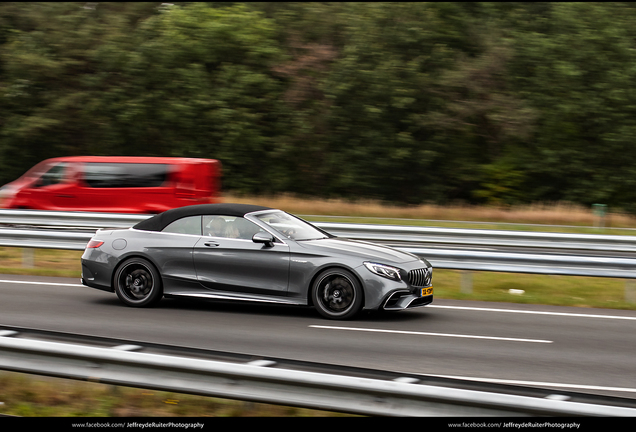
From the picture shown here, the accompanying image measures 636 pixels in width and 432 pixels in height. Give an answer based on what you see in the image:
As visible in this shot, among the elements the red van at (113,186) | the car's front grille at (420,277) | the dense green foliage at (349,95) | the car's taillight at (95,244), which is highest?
the dense green foliage at (349,95)

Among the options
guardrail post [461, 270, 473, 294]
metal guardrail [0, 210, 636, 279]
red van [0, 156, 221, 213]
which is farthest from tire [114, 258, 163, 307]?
red van [0, 156, 221, 213]

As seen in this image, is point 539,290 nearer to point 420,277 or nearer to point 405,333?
point 420,277

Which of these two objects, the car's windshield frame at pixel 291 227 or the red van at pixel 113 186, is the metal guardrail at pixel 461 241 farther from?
the red van at pixel 113 186

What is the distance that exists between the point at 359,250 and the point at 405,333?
1262 millimetres

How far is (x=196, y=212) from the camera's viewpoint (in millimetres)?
9766

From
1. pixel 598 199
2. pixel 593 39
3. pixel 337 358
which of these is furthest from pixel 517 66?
pixel 337 358

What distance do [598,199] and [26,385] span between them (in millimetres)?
32077

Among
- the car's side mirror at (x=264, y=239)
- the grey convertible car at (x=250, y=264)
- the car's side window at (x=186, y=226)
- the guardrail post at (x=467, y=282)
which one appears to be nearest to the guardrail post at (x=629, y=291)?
the guardrail post at (x=467, y=282)

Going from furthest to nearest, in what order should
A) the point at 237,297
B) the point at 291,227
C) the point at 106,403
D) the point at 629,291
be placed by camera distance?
the point at 629,291
the point at 291,227
the point at 237,297
the point at 106,403

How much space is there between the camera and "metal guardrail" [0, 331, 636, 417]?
380 cm

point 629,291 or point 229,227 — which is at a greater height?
point 229,227

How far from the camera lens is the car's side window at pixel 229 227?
9438 millimetres

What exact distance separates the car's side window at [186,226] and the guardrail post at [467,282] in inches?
173

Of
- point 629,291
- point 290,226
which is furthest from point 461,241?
point 290,226
